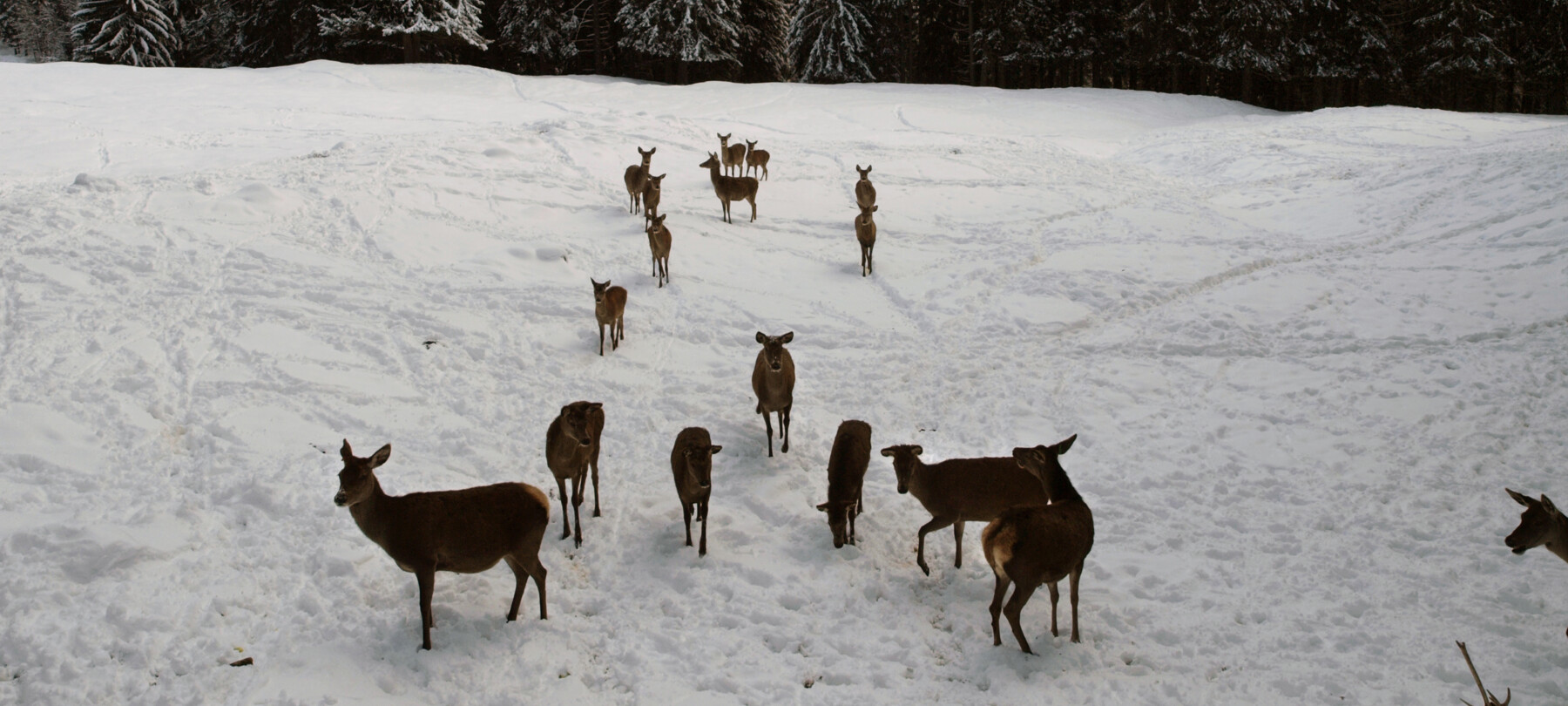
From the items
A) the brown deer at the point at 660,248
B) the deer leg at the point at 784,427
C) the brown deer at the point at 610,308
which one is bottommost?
the deer leg at the point at 784,427

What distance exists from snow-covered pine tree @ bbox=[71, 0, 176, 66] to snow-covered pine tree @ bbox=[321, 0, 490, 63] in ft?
23.6

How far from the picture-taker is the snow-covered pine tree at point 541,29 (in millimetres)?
42375

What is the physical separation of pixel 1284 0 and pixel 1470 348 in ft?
96.1

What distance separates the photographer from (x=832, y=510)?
7.83 metres

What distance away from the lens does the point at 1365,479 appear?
30.3 feet

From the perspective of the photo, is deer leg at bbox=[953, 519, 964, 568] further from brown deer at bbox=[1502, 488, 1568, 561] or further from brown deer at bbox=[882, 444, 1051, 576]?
brown deer at bbox=[1502, 488, 1568, 561]

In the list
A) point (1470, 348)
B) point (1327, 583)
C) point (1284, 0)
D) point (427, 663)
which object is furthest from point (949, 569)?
point (1284, 0)

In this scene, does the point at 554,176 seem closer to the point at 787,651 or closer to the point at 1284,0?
the point at 787,651

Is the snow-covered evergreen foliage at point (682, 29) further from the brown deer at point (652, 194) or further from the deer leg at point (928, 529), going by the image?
the deer leg at point (928, 529)

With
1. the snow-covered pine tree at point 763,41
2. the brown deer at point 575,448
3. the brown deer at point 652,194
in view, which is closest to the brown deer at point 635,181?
the brown deer at point 652,194

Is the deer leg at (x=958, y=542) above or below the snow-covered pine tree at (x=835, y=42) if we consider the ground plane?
below

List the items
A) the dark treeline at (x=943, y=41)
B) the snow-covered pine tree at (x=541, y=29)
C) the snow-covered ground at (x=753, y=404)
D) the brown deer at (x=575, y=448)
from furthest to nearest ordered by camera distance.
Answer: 1. the snow-covered pine tree at (x=541, y=29)
2. the dark treeline at (x=943, y=41)
3. the brown deer at (x=575, y=448)
4. the snow-covered ground at (x=753, y=404)

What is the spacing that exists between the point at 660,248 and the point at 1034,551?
9295 millimetres

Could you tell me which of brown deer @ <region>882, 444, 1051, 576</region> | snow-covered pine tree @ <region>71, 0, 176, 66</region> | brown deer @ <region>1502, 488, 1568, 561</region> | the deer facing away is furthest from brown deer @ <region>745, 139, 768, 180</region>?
snow-covered pine tree @ <region>71, 0, 176, 66</region>
